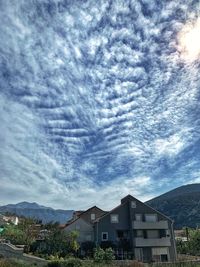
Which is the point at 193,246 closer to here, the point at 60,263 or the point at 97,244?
the point at 97,244

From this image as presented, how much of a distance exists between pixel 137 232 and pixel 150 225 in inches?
108

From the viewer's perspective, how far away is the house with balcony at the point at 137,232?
65.2m

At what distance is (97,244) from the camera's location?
65875mm

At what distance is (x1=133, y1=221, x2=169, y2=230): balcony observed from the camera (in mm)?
66325

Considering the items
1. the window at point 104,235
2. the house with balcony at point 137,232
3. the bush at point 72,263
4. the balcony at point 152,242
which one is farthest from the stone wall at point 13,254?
the balcony at point 152,242

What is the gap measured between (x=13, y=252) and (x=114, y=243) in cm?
2520

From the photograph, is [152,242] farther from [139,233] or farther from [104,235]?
[104,235]

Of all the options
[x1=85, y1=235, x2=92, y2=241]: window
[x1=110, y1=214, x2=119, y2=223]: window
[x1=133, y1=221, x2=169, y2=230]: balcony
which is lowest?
[x1=85, y1=235, x2=92, y2=241]: window

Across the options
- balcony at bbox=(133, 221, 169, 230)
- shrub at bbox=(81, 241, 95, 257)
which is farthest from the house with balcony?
shrub at bbox=(81, 241, 95, 257)

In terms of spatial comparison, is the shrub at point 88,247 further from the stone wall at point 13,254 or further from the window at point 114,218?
the stone wall at point 13,254

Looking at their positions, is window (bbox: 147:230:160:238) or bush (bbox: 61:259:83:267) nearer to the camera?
bush (bbox: 61:259:83:267)

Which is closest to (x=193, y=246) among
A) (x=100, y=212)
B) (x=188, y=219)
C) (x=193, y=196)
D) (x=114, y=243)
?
(x=114, y=243)

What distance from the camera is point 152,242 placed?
65375 mm

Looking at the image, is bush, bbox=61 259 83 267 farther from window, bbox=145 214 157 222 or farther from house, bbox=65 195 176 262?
window, bbox=145 214 157 222
